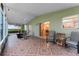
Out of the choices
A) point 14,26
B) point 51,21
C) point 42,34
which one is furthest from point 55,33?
point 14,26

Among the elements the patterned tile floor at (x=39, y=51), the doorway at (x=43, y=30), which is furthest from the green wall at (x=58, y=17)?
the doorway at (x=43, y=30)

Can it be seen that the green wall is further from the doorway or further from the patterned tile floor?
the doorway

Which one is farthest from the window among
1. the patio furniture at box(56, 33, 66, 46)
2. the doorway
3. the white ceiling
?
the doorway

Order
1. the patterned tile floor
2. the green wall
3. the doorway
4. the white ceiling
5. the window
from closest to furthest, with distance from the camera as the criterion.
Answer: the patterned tile floor < the white ceiling < the window < the green wall < the doorway

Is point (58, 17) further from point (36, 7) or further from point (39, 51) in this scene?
point (39, 51)

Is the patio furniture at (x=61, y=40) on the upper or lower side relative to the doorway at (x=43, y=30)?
lower

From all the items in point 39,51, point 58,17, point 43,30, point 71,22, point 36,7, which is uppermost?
point 36,7

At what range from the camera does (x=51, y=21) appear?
9609 millimetres

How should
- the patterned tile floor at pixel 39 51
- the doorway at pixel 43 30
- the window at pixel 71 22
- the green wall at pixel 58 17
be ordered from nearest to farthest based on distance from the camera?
the patterned tile floor at pixel 39 51 < the window at pixel 71 22 < the green wall at pixel 58 17 < the doorway at pixel 43 30

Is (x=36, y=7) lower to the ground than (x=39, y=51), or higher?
higher

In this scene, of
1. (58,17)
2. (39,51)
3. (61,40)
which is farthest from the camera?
(58,17)

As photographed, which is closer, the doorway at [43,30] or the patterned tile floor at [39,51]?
the patterned tile floor at [39,51]

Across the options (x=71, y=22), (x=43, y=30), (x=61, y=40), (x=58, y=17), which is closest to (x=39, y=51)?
(x=61, y=40)

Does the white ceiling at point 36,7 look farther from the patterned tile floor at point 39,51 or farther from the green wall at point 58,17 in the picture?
the patterned tile floor at point 39,51
